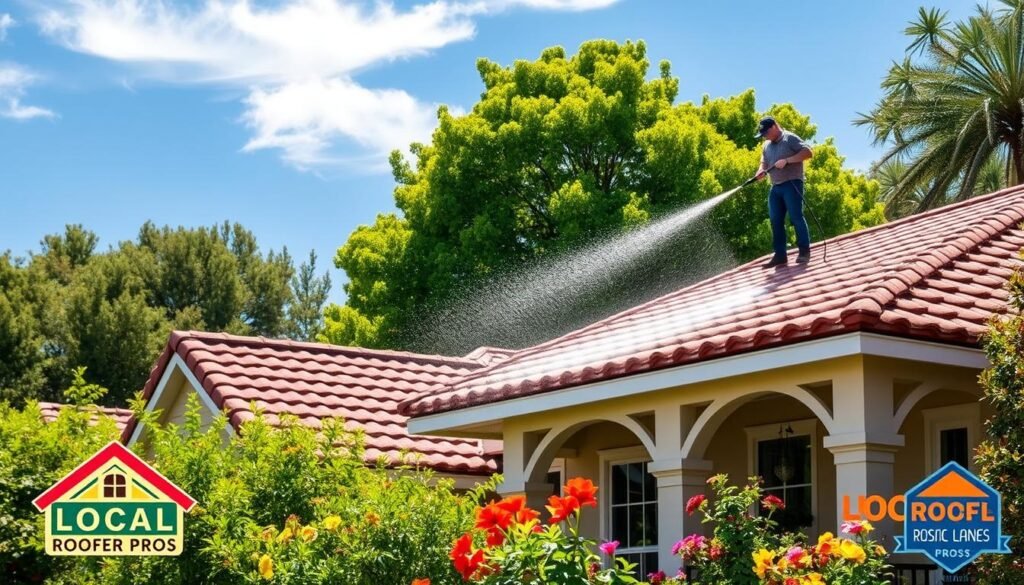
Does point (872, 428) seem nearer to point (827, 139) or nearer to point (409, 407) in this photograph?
point (409, 407)

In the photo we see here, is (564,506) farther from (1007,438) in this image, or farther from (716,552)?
(1007,438)

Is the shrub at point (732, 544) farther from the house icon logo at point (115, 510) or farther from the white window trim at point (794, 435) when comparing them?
the white window trim at point (794, 435)

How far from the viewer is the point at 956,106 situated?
35500 mm

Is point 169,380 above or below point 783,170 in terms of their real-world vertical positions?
below

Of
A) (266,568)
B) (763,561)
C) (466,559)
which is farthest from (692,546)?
(266,568)

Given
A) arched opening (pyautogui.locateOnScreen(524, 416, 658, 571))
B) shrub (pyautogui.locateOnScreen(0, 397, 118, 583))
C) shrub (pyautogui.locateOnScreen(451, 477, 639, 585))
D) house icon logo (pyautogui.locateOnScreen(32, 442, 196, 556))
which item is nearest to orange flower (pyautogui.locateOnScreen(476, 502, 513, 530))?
shrub (pyautogui.locateOnScreen(451, 477, 639, 585))

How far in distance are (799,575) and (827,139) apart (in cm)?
2850

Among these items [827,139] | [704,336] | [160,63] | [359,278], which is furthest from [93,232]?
[704,336]

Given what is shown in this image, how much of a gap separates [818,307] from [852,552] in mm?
2970

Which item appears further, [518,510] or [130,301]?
[130,301]

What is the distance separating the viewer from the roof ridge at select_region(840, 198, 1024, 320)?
34.6 feet

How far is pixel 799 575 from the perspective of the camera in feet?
29.1

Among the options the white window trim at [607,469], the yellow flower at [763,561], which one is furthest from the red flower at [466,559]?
the white window trim at [607,469]

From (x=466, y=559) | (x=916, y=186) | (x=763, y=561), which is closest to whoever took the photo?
(x=466, y=559)
